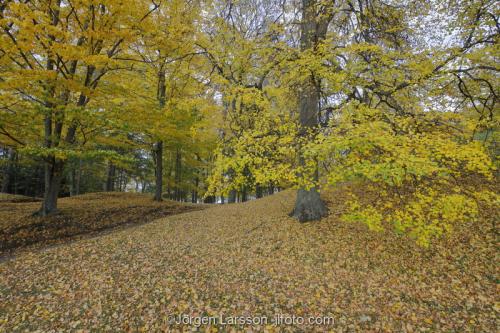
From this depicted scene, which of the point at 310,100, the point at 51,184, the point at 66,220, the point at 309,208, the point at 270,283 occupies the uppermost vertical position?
the point at 310,100

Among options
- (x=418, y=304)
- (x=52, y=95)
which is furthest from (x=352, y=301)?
(x=52, y=95)

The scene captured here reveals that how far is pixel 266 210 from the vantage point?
396 inches

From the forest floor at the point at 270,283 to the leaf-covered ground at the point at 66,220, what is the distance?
208 cm

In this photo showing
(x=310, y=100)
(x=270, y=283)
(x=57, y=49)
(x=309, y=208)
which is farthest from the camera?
(x=309, y=208)

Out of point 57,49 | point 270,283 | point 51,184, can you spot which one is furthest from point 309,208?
point 51,184

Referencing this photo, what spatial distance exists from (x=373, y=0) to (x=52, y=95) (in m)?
10.7

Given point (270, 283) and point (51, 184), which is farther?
point (51, 184)

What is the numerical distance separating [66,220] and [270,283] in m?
9.39

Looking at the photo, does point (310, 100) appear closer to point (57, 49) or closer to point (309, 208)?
point (309, 208)

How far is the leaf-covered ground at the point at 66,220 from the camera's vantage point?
8508 millimetres

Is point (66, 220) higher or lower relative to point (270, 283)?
higher

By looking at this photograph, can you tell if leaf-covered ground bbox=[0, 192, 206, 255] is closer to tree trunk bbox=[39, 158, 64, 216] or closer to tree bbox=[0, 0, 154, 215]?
tree trunk bbox=[39, 158, 64, 216]

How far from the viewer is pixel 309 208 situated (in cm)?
765

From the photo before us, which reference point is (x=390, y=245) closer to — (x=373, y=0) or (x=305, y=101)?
(x=305, y=101)
